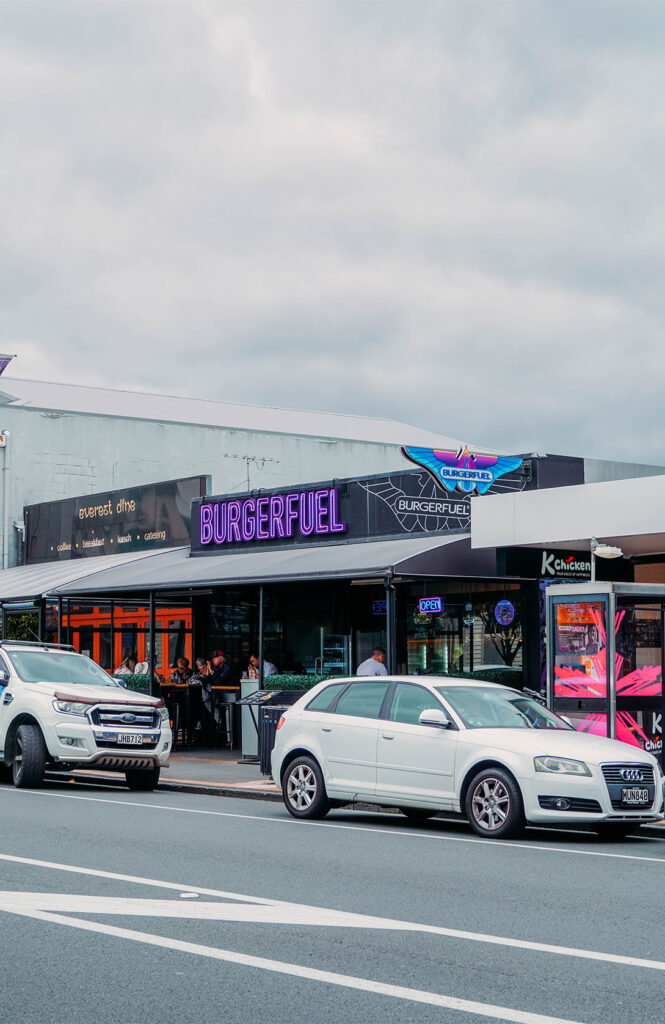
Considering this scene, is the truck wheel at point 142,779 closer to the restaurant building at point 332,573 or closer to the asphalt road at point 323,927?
the restaurant building at point 332,573

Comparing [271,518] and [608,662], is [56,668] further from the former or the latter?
[608,662]

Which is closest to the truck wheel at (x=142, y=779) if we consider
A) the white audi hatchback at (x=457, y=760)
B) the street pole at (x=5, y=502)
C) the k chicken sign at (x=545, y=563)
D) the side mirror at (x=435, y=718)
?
the white audi hatchback at (x=457, y=760)

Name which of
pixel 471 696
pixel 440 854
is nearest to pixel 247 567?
pixel 471 696

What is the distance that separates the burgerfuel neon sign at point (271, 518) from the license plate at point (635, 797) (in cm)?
1090

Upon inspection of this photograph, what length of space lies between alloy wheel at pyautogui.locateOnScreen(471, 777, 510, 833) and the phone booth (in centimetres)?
329

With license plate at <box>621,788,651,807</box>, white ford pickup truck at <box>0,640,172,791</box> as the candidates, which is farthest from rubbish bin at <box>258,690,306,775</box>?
license plate at <box>621,788,651,807</box>

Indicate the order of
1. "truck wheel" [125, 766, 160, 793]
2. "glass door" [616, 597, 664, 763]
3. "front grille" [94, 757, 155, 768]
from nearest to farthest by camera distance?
"glass door" [616, 597, 664, 763]
"front grille" [94, 757, 155, 768]
"truck wheel" [125, 766, 160, 793]

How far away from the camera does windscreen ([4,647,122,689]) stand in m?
17.9

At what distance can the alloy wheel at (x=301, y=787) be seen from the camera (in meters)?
13.7

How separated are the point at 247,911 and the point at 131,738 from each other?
930 centimetres

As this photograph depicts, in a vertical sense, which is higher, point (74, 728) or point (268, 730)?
point (74, 728)

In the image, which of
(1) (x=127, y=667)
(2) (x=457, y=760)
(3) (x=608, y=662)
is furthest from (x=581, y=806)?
(1) (x=127, y=667)

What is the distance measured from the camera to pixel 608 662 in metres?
15.1

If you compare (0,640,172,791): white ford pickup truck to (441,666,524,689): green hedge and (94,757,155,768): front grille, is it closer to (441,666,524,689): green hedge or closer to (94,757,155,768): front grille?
(94,757,155,768): front grille
